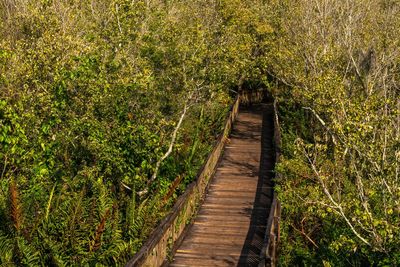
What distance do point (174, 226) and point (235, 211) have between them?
11.9 feet

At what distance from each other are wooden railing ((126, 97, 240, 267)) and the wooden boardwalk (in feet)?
0.95

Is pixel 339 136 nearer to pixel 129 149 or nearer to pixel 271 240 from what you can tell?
pixel 271 240

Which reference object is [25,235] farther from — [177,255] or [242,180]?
[242,180]

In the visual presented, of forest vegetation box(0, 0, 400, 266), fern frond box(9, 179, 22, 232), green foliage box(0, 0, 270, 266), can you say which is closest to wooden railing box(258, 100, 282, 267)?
forest vegetation box(0, 0, 400, 266)

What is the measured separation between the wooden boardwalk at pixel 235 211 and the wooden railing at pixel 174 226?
0.29 m

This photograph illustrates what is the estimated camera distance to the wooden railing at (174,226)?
13.5 m

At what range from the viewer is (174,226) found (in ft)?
53.3

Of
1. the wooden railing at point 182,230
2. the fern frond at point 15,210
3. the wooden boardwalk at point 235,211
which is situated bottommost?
the wooden boardwalk at point 235,211

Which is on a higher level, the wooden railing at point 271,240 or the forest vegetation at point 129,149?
the forest vegetation at point 129,149

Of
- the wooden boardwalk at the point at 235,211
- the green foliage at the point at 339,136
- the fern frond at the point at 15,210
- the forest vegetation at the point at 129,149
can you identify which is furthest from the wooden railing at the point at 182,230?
the fern frond at the point at 15,210

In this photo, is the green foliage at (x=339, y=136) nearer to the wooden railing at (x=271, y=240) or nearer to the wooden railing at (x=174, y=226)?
the wooden railing at (x=271, y=240)

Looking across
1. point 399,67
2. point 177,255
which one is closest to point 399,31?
point 399,67

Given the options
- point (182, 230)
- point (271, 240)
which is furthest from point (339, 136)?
point (182, 230)

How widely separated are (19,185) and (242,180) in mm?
9699
